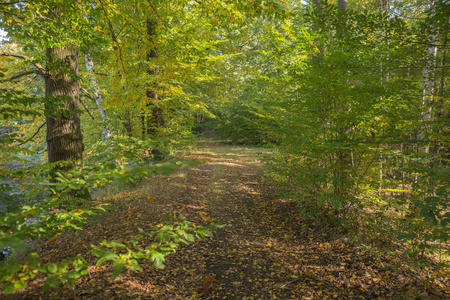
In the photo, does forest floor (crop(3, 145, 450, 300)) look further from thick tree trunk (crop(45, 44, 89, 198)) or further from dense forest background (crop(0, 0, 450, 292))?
thick tree trunk (crop(45, 44, 89, 198))

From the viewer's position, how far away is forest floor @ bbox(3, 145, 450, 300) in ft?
10.2

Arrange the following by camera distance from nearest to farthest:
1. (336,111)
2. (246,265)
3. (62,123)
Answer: (246,265) < (336,111) < (62,123)

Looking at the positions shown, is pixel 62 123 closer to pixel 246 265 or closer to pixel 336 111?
pixel 246 265

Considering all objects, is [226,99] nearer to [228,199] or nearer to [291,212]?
[228,199]

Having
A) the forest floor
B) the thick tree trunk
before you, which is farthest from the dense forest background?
the forest floor

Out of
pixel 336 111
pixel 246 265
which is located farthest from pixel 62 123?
pixel 336 111

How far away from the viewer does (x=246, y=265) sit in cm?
398

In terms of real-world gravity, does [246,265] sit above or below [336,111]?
below

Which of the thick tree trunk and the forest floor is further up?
the thick tree trunk

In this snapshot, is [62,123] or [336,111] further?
[62,123]

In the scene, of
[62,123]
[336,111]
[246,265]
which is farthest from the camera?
[62,123]

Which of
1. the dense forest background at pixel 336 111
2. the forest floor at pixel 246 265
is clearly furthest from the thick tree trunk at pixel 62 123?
the forest floor at pixel 246 265

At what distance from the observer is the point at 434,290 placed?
2.82m

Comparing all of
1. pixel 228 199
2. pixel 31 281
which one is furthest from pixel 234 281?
pixel 228 199
